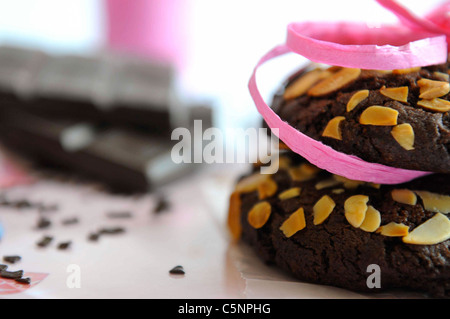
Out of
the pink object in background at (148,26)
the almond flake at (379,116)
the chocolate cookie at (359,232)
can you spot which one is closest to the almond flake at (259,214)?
the chocolate cookie at (359,232)

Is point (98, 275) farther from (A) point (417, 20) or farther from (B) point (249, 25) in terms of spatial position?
(B) point (249, 25)

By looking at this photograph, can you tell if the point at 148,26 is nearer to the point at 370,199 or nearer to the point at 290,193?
the point at 290,193

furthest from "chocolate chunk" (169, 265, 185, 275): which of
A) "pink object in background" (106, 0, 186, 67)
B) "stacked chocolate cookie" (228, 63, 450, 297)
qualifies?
"pink object in background" (106, 0, 186, 67)

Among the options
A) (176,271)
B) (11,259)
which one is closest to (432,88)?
(176,271)

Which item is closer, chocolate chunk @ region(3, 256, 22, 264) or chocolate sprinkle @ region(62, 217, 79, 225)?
chocolate chunk @ region(3, 256, 22, 264)

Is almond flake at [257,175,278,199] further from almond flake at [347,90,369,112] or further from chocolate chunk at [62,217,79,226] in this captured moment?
chocolate chunk at [62,217,79,226]

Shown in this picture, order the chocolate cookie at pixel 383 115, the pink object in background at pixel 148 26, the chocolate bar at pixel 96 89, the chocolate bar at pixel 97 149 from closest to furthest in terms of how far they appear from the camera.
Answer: the chocolate cookie at pixel 383 115 < the chocolate bar at pixel 97 149 < the chocolate bar at pixel 96 89 < the pink object in background at pixel 148 26

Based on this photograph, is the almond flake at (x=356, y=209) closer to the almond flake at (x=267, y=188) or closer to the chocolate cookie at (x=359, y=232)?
the chocolate cookie at (x=359, y=232)
